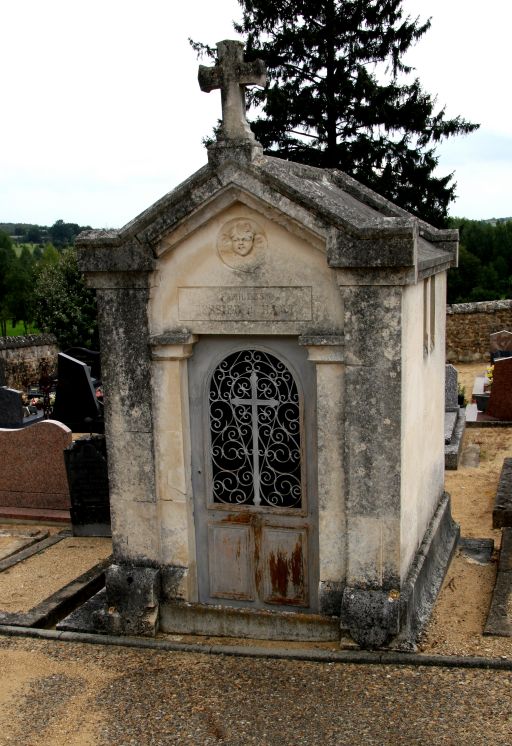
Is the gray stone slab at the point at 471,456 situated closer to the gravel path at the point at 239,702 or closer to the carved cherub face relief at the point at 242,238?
the gravel path at the point at 239,702

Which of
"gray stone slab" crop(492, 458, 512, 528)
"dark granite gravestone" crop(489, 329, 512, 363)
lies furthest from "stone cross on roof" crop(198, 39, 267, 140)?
"dark granite gravestone" crop(489, 329, 512, 363)

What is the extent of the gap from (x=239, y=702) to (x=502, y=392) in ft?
34.1

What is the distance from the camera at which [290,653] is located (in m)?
6.01

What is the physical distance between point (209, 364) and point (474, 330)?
17763 mm

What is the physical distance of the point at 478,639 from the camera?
A: 20.0 feet

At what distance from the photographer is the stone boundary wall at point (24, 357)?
64.4 feet

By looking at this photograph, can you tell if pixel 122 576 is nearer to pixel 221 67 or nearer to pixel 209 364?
pixel 209 364

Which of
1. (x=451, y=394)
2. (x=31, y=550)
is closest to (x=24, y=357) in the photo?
(x=451, y=394)

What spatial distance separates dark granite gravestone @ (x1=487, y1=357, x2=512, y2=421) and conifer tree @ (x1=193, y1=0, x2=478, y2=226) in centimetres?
843

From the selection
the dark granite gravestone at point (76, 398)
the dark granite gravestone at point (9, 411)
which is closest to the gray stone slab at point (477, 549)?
the dark granite gravestone at point (76, 398)

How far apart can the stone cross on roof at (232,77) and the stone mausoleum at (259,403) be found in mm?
15

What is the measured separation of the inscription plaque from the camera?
5992 mm

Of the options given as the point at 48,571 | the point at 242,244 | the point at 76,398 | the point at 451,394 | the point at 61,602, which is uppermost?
the point at 242,244

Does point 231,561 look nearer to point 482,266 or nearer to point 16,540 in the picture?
point 16,540
